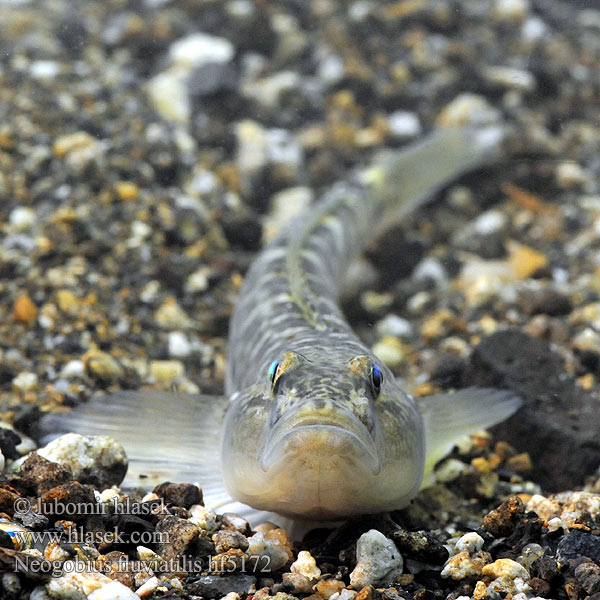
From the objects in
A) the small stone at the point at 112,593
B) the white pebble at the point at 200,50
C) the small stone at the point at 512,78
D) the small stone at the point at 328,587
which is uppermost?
the white pebble at the point at 200,50

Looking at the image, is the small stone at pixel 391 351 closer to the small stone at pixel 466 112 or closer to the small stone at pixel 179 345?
the small stone at pixel 179 345

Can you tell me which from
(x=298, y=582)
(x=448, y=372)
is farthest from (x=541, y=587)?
(x=448, y=372)

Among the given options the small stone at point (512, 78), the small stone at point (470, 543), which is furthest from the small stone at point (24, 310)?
the small stone at point (512, 78)

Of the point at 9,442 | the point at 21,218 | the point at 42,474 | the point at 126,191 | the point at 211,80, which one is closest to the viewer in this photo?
the point at 42,474

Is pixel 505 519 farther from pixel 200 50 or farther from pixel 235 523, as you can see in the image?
pixel 200 50

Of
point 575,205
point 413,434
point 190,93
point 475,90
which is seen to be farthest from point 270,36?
point 413,434

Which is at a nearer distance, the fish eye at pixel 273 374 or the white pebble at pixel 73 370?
the fish eye at pixel 273 374

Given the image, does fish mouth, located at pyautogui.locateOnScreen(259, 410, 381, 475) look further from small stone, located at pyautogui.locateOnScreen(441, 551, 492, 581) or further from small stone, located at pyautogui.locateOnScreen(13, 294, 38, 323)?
small stone, located at pyautogui.locateOnScreen(13, 294, 38, 323)
